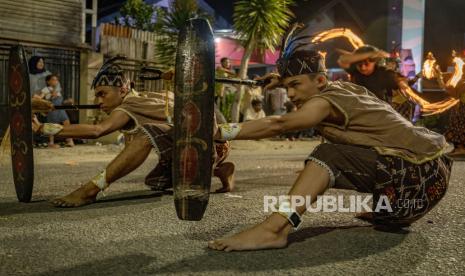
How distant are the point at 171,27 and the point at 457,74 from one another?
8571 millimetres

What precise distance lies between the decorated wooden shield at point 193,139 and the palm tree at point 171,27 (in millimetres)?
12336

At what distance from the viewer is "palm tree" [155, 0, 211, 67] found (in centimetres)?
1538

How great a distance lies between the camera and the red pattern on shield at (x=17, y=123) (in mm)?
4324

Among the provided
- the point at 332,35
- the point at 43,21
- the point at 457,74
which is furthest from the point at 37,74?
the point at 457,74

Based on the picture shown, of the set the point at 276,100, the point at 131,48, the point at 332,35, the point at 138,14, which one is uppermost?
the point at 138,14

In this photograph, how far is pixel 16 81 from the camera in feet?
14.5

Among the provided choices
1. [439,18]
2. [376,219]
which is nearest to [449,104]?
[376,219]

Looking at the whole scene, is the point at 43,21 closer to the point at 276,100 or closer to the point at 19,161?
the point at 276,100

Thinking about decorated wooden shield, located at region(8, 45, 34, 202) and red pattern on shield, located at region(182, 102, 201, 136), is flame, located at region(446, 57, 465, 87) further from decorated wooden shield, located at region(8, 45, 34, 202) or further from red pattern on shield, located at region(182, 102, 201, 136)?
red pattern on shield, located at region(182, 102, 201, 136)

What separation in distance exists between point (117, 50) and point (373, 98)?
40.8 ft

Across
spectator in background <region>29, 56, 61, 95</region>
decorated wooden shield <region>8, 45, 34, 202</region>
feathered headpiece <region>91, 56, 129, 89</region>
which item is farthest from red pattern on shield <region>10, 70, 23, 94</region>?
spectator in background <region>29, 56, 61, 95</region>

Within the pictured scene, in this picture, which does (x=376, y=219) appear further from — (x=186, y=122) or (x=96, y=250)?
(x=96, y=250)

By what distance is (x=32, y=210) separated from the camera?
4258 mm

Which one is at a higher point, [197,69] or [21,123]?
[197,69]
